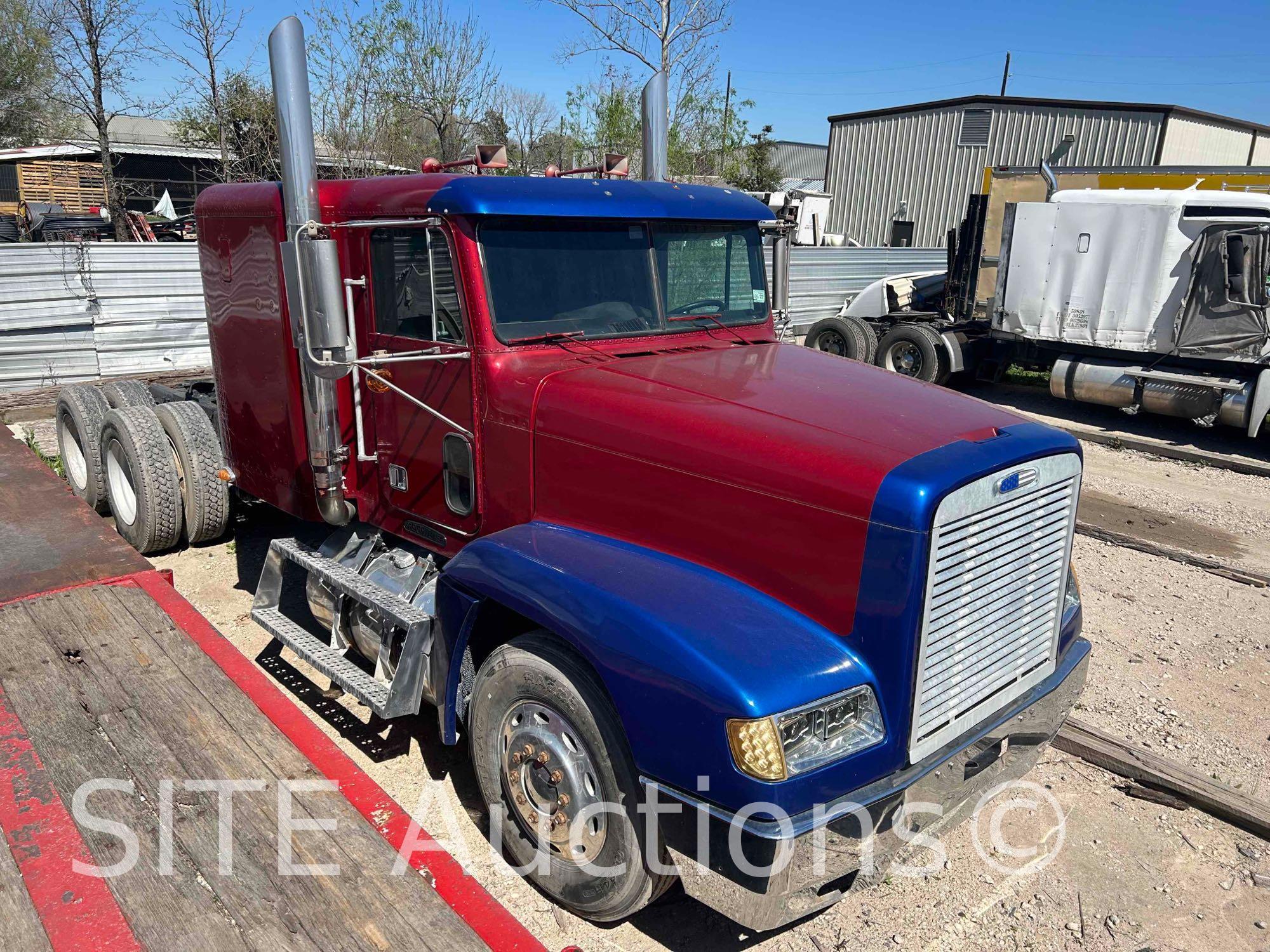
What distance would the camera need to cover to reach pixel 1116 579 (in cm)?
640

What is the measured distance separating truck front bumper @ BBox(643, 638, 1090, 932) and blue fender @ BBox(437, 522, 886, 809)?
7 centimetres

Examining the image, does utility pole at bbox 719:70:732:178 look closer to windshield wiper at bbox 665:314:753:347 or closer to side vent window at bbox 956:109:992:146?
side vent window at bbox 956:109:992:146

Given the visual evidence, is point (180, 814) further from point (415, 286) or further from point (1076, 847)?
point (1076, 847)

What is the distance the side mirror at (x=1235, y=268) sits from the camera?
1016cm

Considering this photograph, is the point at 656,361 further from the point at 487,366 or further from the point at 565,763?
the point at 565,763

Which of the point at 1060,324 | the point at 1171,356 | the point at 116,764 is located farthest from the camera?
the point at 1060,324

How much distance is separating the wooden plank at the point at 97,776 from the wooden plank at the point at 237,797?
3 centimetres

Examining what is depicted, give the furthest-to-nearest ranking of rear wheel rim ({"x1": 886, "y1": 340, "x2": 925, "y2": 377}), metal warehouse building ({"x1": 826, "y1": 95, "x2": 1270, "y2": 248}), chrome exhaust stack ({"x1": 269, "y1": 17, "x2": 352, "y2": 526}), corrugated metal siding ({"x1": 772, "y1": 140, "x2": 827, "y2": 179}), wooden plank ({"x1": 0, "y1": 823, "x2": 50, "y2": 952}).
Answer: corrugated metal siding ({"x1": 772, "y1": 140, "x2": 827, "y2": 179}) → metal warehouse building ({"x1": 826, "y1": 95, "x2": 1270, "y2": 248}) → rear wheel rim ({"x1": 886, "y1": 340, "x2": 925, "y2": 377}) → chrome exhaust stack ({"x1": 269, "y1": 17, "x2": 352, "y2": 526}) → wooden plank ({"x1": 0, "y1": 823, "x2": 50, "y2": 952})

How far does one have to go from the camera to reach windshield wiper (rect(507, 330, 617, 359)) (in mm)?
3658

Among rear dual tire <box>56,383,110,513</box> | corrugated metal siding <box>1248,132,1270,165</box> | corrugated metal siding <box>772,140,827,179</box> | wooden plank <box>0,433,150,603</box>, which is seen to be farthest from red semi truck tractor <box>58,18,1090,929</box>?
corrugated metal siding <box>772,140,827,179</box>

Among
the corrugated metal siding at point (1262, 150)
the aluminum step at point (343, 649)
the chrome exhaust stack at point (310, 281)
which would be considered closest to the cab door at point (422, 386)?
the chrome exhaust stack at point (310, 281)

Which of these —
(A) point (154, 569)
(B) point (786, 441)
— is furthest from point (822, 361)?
(A) point (154, 569)

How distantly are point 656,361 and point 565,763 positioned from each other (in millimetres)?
1666

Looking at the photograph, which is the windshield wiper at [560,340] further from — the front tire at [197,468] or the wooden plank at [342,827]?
the front tire at [197,468]
